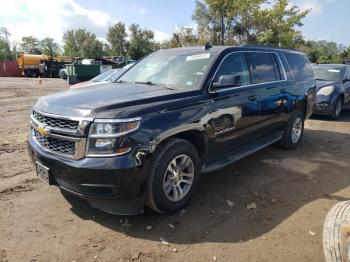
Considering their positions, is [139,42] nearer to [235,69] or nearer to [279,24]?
[279,24]

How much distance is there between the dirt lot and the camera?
10.9 ft

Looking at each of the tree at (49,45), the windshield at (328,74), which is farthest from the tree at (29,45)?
the windshield at (328,74)

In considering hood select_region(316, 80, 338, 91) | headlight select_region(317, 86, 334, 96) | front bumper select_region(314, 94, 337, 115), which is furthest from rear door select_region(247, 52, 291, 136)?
hood select_region(316, 80, 338, 91)

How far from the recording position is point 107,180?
3.38m

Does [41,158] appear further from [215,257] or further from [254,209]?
[254,209]

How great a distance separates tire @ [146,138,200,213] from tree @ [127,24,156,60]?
62821mm

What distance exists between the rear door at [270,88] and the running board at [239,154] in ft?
0.41

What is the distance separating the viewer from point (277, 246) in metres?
3.45

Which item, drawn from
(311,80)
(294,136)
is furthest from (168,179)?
(311,80)

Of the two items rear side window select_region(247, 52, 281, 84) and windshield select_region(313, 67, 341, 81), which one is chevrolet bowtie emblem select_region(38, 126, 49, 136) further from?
windshield select_region(313, 67, 341, 81)

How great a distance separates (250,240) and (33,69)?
45.1 metres

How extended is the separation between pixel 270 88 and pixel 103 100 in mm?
3003

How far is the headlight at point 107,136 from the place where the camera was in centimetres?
337

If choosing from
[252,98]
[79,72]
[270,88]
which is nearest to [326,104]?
[270,88]
